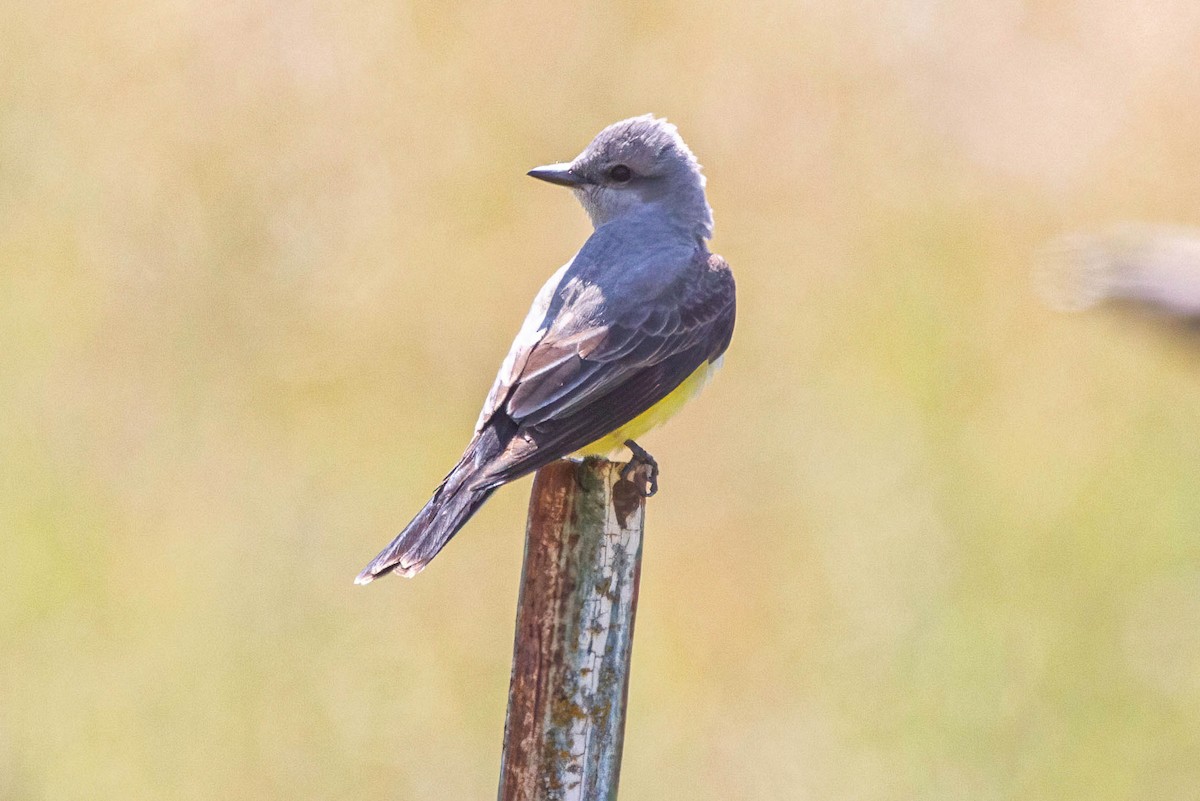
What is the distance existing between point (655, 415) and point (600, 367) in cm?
36

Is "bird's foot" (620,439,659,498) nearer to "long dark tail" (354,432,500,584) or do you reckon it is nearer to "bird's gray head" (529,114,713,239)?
"long dark tail" (354,432,500,584)

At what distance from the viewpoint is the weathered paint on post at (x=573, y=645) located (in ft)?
10.6

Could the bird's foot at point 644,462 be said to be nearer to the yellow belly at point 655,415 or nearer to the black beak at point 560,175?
the yellow belly at point 655,415

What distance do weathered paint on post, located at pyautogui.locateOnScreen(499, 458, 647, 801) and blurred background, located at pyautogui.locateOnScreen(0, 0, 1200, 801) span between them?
242 cm

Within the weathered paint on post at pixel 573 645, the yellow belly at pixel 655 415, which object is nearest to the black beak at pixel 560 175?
the yellow belly at pixel 655 415

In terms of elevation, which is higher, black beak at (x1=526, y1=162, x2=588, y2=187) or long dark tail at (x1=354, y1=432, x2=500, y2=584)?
black beak at (x1=526, y1=162, x2=588, y2=187)

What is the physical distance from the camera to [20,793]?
17.3ft

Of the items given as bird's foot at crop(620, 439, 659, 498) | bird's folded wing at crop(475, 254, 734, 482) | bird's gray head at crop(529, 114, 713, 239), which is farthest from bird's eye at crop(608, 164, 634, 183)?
bird's foot at crop(620, 439, 659, 498)

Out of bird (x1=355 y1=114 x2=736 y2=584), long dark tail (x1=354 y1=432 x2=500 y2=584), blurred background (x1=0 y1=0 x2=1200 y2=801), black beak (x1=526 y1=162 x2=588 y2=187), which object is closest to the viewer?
long dark tail (x1=354 y1=432 x2=500 y2=584)

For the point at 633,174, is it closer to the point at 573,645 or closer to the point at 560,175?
the point at 560,175

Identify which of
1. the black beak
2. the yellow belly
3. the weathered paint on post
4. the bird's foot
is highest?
the black beak

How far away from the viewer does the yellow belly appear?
169 inches

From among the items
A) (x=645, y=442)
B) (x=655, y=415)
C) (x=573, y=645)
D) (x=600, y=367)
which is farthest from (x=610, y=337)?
(x=645, y=442)

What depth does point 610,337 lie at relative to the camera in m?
4.22
